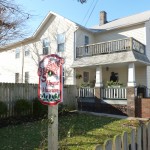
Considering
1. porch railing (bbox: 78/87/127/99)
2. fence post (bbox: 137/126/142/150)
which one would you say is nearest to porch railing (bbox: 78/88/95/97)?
porch railing (bbox: 78/87/127/99)

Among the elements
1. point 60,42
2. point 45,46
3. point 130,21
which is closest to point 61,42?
point 60,42

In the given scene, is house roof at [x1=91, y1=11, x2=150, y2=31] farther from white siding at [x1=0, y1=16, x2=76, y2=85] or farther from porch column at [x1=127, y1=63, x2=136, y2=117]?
porch column at [x1=127, y1=63, x2=136, y2=117]

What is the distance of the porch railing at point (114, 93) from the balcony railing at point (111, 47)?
303cm

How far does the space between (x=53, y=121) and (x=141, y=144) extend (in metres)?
1.80

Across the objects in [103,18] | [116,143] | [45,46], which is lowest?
[116,143]

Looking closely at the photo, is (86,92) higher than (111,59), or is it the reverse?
(111,59)

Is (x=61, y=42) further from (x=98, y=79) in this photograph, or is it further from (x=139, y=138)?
(x=139, y=138)

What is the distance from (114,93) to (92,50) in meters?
4.48

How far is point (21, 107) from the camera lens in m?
12.0

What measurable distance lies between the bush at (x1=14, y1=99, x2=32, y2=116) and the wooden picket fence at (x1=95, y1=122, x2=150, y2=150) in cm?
869

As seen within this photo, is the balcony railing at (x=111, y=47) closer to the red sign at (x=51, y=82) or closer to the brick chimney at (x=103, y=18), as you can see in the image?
the brick chimney at (x=103, y=18)

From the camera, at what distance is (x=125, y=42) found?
53.7 feet

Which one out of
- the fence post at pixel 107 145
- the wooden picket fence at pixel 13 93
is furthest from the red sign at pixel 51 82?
the wooden picket fence at pixel 13 93

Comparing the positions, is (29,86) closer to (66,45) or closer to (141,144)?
(66,45)
